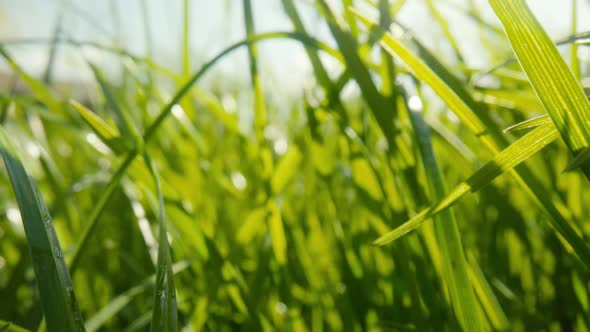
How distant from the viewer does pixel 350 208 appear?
2.10 ft

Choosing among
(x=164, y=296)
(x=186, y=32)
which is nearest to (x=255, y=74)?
(x=186, y=32)

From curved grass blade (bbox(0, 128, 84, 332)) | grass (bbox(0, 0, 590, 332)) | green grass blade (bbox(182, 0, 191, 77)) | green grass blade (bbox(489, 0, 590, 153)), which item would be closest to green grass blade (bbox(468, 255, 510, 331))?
grass (bbox(0, 0, 590, 332))

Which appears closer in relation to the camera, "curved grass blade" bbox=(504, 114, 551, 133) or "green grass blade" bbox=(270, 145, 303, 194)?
"curved grass blade" bbox=(504, 114, 551, 133)

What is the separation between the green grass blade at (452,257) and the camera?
0.27 meters

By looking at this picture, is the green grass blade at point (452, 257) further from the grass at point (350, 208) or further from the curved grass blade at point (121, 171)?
the curved grass blade at point (121, 171)

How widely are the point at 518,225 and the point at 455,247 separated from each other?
8.5 inches

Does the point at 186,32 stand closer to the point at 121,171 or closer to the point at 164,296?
the point at 121,171

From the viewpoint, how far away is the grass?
0.25m

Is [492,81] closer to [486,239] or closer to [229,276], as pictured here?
[486,239]

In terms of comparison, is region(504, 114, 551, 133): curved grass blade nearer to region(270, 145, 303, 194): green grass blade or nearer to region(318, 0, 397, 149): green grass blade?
region(318, 0, 397, 149): green grass blade

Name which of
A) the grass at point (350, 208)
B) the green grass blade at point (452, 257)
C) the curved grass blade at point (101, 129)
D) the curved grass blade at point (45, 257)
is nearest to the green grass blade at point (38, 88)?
the grass at point (350, 208)

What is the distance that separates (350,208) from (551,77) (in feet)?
1.39

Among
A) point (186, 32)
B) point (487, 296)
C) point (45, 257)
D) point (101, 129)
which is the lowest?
point (487, 296)

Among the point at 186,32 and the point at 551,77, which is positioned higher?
the point at 186,32
